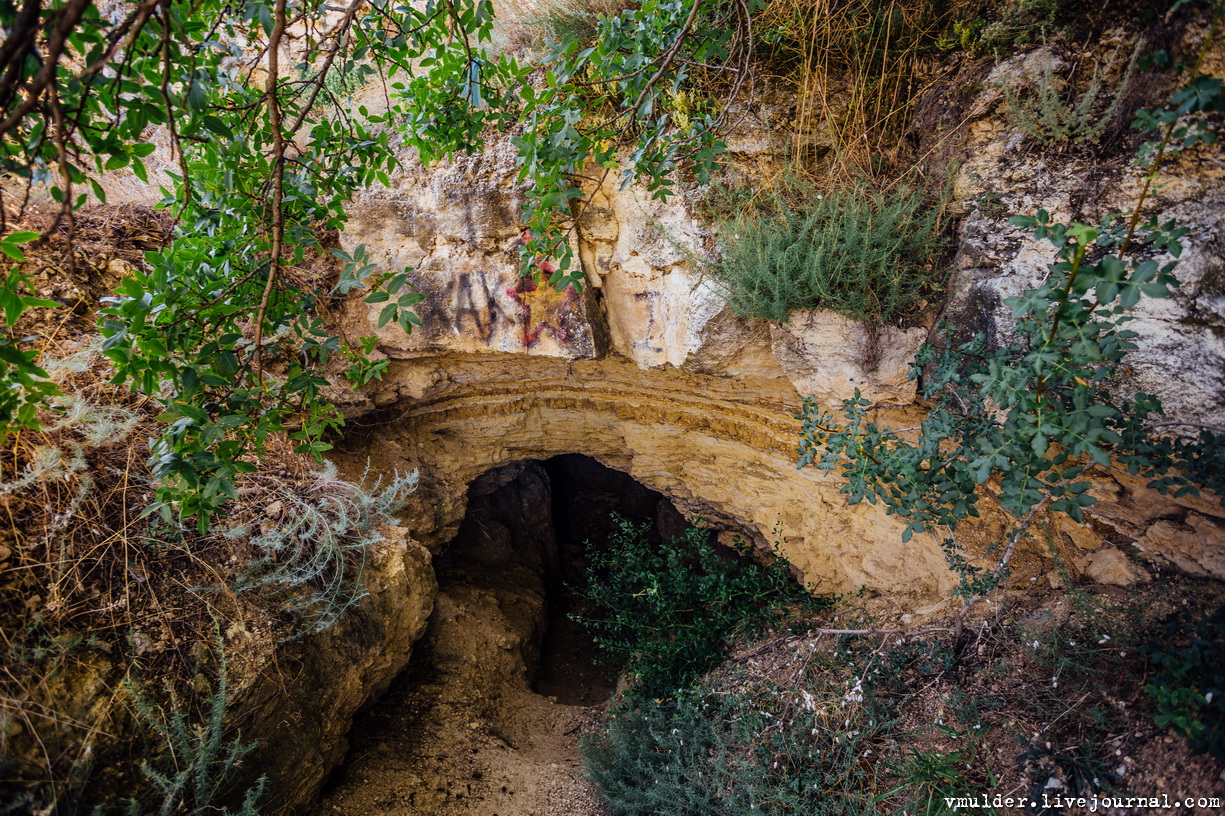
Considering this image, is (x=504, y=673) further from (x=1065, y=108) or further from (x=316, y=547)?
(x=1065, y=108)

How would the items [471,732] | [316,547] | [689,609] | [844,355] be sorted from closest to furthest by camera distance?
[844,355] → [316,547] → [471,732] → [689,609]

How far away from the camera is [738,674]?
3.51 meters

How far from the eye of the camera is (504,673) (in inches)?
176

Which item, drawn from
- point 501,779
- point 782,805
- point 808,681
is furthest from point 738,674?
point 501,779

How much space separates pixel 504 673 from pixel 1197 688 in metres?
4.03

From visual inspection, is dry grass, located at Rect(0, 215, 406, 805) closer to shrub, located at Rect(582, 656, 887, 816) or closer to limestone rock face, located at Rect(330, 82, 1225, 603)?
limestone rock face, located at Rect(330, 82, 1225, 603)

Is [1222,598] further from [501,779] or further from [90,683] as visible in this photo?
[90,683]

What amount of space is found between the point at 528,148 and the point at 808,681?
3021 millimetres

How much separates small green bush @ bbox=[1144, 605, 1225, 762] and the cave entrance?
2770mm

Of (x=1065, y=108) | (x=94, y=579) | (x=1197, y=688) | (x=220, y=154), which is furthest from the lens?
(x=94, y=579)

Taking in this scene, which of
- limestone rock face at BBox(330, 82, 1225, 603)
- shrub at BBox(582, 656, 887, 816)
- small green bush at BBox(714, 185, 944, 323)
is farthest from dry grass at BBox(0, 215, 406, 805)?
small green bush at BBox(714, 185, 944, 323)

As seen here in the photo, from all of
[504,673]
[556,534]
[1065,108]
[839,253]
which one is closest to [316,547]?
[504,673]

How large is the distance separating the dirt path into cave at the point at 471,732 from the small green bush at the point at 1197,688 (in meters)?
2.75

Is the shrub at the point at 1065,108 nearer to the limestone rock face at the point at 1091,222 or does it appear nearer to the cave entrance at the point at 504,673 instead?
the limestone rock face at the point at 1091,222
